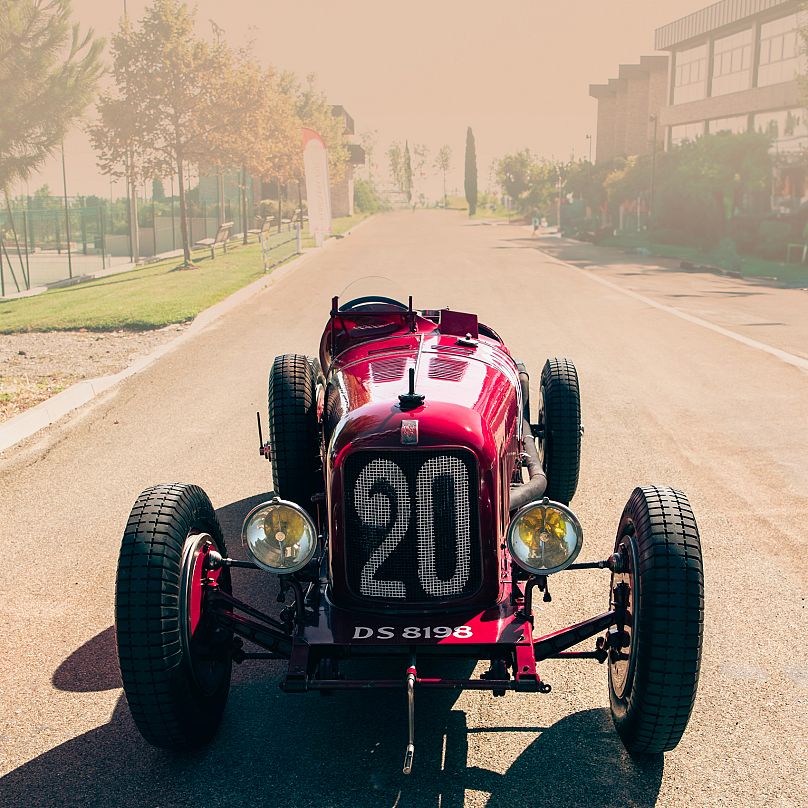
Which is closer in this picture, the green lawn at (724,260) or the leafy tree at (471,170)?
the green lawn at (724,260)

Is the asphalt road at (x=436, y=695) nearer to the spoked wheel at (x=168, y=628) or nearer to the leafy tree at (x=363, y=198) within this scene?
the spoked wheel at (x=168, y=628)

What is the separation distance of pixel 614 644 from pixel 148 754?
2092 millimetres

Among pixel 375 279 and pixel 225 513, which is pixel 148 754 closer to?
pixel 225 513

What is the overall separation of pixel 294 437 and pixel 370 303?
45.5 inches

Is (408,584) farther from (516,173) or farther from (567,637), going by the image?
(516,173)

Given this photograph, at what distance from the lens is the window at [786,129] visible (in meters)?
48.8

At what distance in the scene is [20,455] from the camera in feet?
30.6

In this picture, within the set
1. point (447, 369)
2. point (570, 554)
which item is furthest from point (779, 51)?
point (570, 554)

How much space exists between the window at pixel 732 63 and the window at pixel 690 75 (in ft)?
4.40

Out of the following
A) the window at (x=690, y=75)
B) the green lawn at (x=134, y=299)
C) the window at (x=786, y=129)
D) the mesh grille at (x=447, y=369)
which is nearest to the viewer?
the mesh grille at (x=447, y=369)

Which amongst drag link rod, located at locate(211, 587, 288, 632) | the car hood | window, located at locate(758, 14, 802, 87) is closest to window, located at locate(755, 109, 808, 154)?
window, located at locate(758, 14, 802, 87)

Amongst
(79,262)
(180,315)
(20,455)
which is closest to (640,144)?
(79,262)

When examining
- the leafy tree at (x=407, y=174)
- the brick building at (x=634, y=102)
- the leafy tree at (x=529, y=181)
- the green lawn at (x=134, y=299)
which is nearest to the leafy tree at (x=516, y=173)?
the leafy tree at (x=529, y=181)

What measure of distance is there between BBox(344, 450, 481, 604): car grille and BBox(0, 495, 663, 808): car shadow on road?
2.13 ft
